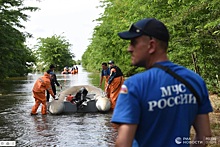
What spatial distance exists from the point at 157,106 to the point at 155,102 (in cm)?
3

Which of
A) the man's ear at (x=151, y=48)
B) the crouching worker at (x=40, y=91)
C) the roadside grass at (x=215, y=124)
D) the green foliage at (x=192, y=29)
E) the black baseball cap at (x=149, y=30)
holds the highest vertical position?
the green foliage at (x=192, y=29)

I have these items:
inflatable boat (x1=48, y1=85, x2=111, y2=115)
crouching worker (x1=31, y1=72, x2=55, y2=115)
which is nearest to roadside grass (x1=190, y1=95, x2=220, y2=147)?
inflatable boat (x1=48, y1=85, x2=111, y2=115)

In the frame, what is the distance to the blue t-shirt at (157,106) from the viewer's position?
2070 mm

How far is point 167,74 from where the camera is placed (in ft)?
7.22

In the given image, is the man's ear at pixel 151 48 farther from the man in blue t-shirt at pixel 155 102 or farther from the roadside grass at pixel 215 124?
the roadside grass at pixel 215 124

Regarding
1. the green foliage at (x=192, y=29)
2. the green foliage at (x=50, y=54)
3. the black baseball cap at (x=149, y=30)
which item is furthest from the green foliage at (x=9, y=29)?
the green foliage at (x=50, y=54)

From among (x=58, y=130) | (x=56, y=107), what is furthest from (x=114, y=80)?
(x=58, y=130)

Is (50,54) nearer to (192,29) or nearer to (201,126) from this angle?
(192,29)

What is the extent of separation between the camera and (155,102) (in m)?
2.11

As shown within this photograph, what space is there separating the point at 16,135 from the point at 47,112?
4004mm

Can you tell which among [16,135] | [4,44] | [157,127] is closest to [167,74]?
[157,127]

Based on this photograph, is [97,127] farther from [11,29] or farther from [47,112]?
[11,29]

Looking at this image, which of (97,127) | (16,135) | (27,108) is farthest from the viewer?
(27,108)

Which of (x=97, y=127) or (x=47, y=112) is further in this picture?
(x=47, y=112)
